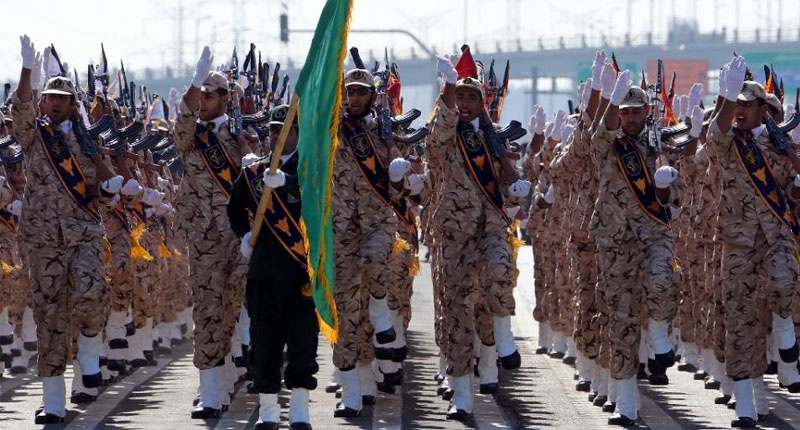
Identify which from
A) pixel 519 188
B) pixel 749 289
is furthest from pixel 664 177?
pixel 519 188

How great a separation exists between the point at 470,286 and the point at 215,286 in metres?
1.84

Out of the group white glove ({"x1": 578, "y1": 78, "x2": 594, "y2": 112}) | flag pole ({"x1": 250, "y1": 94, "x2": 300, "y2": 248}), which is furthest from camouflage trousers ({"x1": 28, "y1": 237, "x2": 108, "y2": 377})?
white glove ({"x1": 578, "y1": 78, "x2": 594, "y2": 112})

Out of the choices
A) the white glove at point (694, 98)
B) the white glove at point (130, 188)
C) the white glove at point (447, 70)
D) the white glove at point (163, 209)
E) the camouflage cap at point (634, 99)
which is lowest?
the white glove at point (163, 209)

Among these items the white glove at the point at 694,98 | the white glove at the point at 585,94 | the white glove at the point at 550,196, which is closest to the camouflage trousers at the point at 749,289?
the white glove at the point at 585,94

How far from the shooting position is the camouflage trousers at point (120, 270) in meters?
18.8

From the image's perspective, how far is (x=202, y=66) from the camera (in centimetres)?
1535

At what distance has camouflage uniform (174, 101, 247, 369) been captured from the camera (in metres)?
15.6

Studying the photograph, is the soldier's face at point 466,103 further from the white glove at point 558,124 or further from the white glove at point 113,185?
the white glove at point 558,124

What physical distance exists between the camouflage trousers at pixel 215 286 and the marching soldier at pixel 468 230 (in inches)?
59.1

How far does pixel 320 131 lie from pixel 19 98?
2.87 meters

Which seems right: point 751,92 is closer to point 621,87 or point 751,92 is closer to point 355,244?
point 621,87

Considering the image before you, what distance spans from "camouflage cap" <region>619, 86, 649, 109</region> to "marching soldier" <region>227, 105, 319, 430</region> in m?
2.72

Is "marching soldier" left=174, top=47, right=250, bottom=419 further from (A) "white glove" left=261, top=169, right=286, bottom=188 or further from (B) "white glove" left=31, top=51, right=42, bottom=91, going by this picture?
(A) "white glove" left=261, top=169, right=286, bottom=188

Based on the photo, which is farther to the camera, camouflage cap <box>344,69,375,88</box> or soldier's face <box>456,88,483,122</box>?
camouflage cap <box>344,69,375,88</box>
